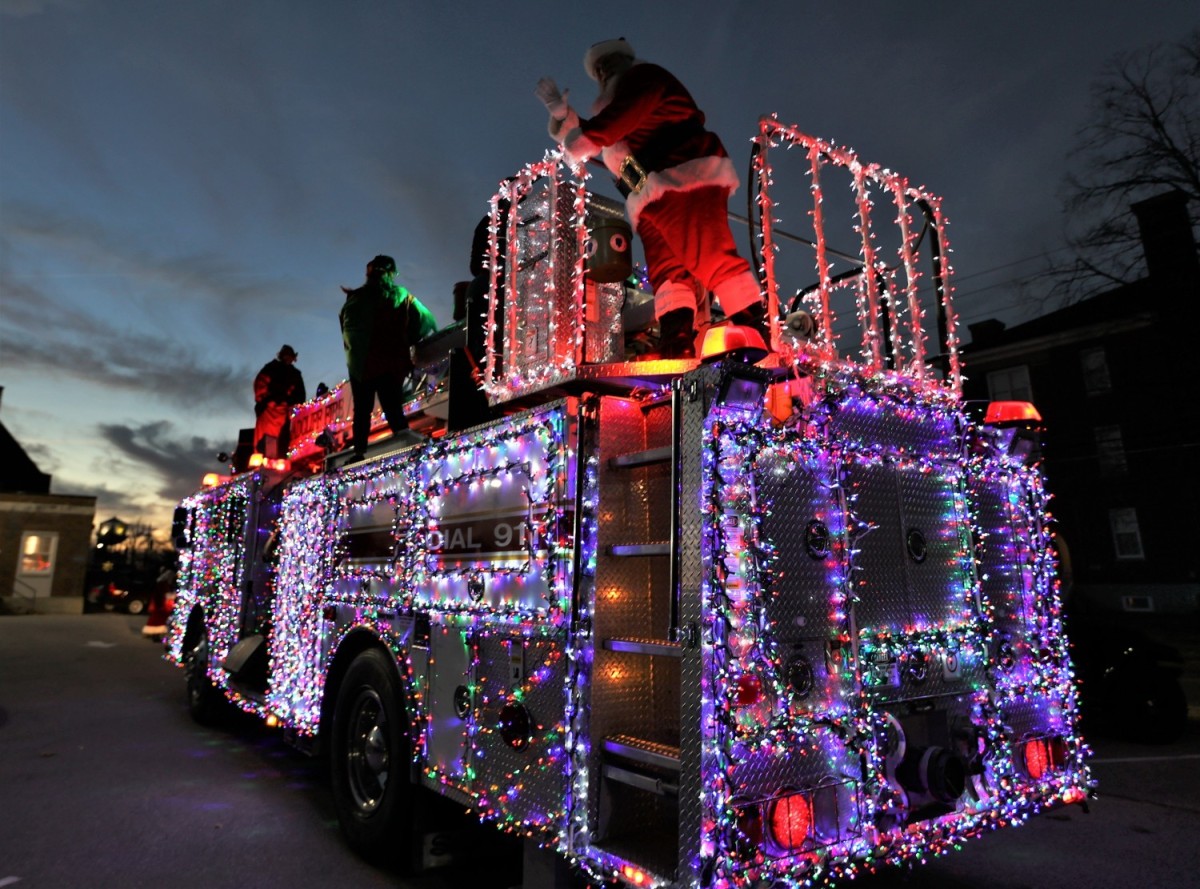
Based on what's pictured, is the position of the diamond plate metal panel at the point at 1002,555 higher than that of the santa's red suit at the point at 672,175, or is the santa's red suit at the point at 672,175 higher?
the santa's red suit at the point at 672,175

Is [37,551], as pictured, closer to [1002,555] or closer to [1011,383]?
[1002,555]

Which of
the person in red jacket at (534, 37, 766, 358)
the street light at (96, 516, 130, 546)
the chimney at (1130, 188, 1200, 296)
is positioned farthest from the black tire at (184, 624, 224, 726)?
the street light at (96, 516, 130, 546)

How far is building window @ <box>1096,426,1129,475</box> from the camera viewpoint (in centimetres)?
2470

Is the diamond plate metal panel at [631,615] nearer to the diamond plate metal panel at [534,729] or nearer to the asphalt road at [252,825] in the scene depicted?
the diamond plate metal panel at [534,729]

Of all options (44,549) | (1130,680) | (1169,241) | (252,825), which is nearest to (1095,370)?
(1169,241)

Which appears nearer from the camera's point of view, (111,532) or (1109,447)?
(1109,447)

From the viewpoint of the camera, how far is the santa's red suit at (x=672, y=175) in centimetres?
374

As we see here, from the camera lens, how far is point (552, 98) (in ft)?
12.3

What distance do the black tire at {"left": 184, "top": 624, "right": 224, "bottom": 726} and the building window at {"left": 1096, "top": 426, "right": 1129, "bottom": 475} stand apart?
86.0 feet

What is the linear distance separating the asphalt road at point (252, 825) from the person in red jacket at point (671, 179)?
295cm

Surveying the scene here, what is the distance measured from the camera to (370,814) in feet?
14.4

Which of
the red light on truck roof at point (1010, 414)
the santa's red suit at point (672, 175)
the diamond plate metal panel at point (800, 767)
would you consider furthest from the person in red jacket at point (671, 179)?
the diamond plate metal panel at point (800, 767)

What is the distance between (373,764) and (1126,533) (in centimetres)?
2683

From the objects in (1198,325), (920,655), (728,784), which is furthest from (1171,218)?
(728,784)
